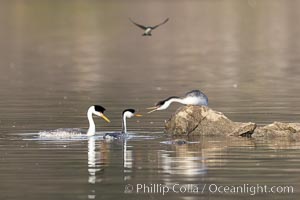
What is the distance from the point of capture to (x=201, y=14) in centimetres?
8981

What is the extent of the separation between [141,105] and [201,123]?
17.5ft

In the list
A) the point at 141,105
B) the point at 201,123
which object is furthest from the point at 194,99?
the point at 141,105

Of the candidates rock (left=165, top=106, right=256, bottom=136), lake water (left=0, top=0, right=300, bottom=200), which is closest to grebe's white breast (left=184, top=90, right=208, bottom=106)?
rock (left=165, top=106, right=256, bottom=136)

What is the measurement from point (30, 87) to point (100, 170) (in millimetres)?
15385

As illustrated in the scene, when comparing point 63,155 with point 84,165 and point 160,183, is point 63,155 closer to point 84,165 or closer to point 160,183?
point 84,165

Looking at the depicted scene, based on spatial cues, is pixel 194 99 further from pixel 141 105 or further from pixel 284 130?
pixel 141 105

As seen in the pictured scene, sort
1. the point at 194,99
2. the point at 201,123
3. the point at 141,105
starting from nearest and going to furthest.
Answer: the point at 201,123 < the point at 194,99 < the point at 141,105

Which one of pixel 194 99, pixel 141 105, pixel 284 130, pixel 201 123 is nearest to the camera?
pixel 284 130

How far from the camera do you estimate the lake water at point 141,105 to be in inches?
612

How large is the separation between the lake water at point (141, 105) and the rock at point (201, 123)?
15.5 inches

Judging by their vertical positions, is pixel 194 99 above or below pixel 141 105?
below

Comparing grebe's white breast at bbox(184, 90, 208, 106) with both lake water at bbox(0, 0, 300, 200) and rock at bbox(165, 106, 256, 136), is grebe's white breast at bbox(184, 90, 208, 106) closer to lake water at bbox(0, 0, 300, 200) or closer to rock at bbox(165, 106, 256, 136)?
rock at bbox(165, 106, 256, 136)

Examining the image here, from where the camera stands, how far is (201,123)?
2086 centimetres

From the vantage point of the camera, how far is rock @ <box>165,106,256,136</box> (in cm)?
2061
